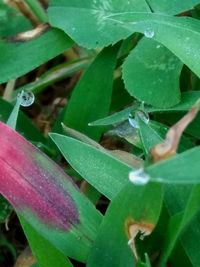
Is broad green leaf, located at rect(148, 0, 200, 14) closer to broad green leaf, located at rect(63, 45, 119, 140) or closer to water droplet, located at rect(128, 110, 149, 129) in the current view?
broad green leaf, located at rect(63, 45, 119, 140)

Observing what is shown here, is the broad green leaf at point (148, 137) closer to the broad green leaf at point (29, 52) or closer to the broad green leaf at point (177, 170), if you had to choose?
the broad green leaf at point (177, 170)

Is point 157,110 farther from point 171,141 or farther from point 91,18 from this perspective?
point 171,141

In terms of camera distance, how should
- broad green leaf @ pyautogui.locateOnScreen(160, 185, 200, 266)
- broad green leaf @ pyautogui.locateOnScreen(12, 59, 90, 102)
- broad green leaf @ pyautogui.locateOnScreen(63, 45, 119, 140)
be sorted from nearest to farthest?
broad green leaf @ pyautogui.locateOnScreen(160, 185, 200, 266)
broad green leaf @ pyautogui.locateOnScreen(63, 45, 119, 140)
broad green leaf @ pyautogui.locateOnScreen(12, 59, 90, 102)

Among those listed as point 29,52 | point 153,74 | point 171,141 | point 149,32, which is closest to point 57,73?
point 29,52

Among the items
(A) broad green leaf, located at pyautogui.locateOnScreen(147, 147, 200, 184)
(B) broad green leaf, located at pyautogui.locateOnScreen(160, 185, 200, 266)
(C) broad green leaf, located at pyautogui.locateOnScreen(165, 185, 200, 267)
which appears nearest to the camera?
(A) broad green leaf, located at pyautogui.locateOnScreen(147, 147, 200, 184)

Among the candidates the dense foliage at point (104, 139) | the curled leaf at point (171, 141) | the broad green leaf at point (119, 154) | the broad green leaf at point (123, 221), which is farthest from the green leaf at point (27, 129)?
the curled leaf at point (171, 141)

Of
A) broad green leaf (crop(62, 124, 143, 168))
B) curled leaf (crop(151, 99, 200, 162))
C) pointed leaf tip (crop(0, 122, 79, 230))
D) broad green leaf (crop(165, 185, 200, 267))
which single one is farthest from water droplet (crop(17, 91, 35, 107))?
curled leaf (crop(151, 99, 200, 162))
